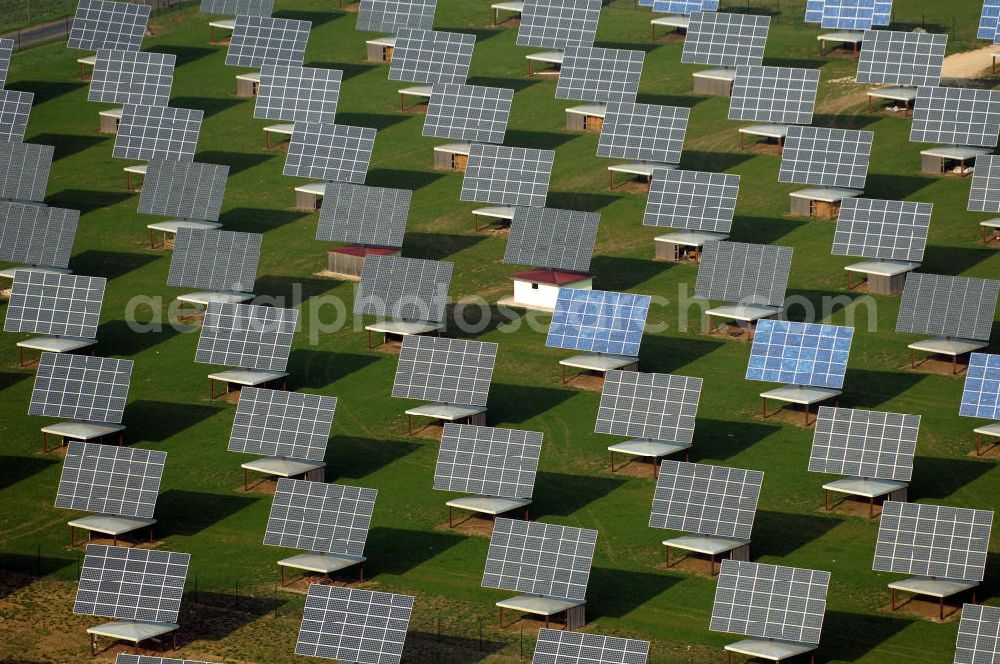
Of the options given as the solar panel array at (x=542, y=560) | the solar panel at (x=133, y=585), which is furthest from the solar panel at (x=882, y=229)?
the solar panel at (x=133, y=585)

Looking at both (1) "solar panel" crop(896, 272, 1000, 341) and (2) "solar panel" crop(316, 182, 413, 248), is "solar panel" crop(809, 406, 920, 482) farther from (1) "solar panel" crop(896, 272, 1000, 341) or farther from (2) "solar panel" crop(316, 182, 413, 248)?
(2) "solar panel" crop(316, 182, 413, 248)

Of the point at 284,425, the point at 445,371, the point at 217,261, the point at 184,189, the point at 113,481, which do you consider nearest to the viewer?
the point at 113,481

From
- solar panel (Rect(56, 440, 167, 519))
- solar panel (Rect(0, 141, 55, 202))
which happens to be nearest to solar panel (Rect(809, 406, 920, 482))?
solar panel (Rect(56, 440, 167, 519))

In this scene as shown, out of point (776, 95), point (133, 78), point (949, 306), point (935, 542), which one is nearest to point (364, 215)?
point (133, 78)

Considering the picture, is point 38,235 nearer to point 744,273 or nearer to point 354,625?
point 744,273

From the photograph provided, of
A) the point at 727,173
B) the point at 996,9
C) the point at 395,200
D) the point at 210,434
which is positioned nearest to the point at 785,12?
the point at 996,9

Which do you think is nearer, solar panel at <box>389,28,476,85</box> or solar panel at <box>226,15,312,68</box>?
solar panel at <box>389,28,476,85</box>
